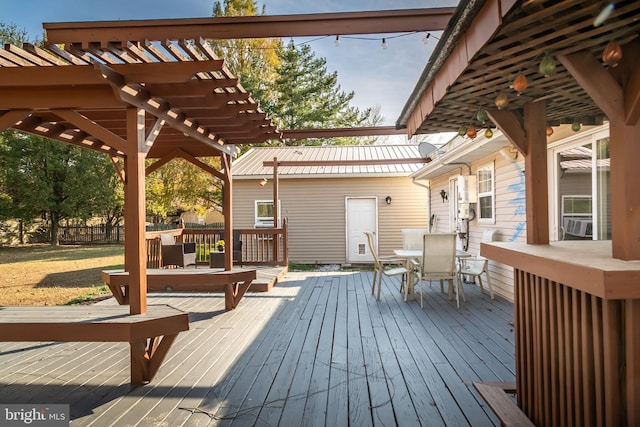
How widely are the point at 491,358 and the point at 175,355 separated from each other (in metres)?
2.91

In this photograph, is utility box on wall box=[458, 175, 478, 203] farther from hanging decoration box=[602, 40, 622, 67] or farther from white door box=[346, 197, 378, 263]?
hanging decoration box=[602, 40, 622, 67]

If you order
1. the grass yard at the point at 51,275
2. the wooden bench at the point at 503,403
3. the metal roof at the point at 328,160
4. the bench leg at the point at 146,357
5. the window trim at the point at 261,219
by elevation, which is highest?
the metal roof at the point at 328,160

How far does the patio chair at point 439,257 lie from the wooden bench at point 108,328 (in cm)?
371

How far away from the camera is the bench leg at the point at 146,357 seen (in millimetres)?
2947

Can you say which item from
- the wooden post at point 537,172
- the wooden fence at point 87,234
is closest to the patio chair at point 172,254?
the wooden post at point 537,172

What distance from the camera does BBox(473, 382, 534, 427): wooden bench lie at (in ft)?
7.60

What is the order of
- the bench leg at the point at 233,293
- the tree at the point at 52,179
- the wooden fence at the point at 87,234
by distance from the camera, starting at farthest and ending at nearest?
the wooden fence at the point at 87,234 → the tree at the point at 52,179 → the bench leg at the point at 233,293

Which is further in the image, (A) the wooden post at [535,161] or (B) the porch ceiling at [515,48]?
(A) the wooden post at [535,161]

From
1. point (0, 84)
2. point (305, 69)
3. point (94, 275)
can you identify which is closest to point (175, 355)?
point (0, 84)

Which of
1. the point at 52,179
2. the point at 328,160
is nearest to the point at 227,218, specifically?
the point at 328,160

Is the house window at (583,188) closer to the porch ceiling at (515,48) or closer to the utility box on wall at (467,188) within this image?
the porch ceiling at (515,48)

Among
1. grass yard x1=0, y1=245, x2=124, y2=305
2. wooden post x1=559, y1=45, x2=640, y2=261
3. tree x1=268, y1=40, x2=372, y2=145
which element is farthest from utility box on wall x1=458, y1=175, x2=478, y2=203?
tree x1=268, y1=40, x2=372, y2=145

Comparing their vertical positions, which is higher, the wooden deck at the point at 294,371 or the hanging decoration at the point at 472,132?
the hanging decoration at the point at 472,132

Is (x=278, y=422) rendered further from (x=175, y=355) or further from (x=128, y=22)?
(x=128, y=22)
